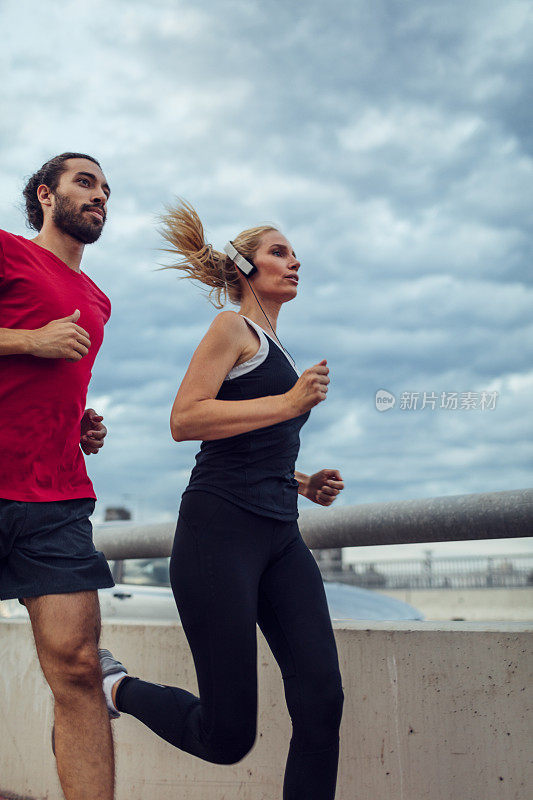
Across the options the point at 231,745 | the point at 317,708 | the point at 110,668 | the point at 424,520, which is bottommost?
the point at 231,745

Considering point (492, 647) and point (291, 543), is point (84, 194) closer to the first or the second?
point (291, 543)

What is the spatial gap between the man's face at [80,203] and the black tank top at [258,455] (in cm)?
73

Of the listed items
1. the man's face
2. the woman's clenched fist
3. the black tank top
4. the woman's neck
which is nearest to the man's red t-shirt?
the man's face

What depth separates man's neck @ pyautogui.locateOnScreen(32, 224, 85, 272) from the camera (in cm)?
306

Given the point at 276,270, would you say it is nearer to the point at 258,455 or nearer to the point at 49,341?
the point at 258,455

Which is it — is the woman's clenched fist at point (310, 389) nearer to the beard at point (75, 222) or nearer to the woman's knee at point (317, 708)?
the woman's knee at point (317, 708)

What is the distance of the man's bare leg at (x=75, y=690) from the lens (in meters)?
2.60

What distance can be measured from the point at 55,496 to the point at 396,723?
162 cm

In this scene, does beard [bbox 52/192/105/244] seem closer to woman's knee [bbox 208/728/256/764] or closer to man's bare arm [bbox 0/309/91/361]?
man's bare arm [bbox 0/309/91/361]

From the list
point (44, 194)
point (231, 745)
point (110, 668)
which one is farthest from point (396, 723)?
point (44, 194)

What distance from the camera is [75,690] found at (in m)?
2.65

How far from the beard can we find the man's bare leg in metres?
1.36

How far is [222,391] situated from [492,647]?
141 centimetres

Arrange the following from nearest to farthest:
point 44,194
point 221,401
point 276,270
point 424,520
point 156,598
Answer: point 221,401
point 424,520
point 44,194
point 276,270
point 156,598
